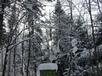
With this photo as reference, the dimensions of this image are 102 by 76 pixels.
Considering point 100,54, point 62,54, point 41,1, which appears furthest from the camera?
point 62,54

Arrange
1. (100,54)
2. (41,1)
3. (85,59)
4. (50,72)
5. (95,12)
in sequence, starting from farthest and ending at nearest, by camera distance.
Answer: (85,59) → (95,12) → (100,54) → (41,1) → (50,72)

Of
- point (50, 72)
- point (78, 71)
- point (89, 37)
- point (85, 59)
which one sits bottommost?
point (78, 71)

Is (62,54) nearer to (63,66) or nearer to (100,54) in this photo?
(63,66)

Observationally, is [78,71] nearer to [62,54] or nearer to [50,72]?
[62,54]

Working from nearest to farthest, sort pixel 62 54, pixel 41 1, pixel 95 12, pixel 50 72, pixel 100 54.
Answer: pixel 50 72 → pixel 41 1 → pixel 100 54 → pixel 95 12 → pixel 62 54

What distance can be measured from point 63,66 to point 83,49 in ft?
9.27

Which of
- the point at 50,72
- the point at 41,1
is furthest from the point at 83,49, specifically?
the point at 50,72

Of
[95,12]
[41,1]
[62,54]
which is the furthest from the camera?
[62,54]

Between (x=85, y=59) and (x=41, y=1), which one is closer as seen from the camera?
(x=41, y=1)

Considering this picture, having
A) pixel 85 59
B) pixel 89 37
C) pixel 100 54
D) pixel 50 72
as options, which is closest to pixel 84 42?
pixel 89 37

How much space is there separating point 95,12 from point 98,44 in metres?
2.65

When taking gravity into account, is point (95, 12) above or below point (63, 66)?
above

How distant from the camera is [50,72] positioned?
6.38 ft

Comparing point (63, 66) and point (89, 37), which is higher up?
point (89, 37)
